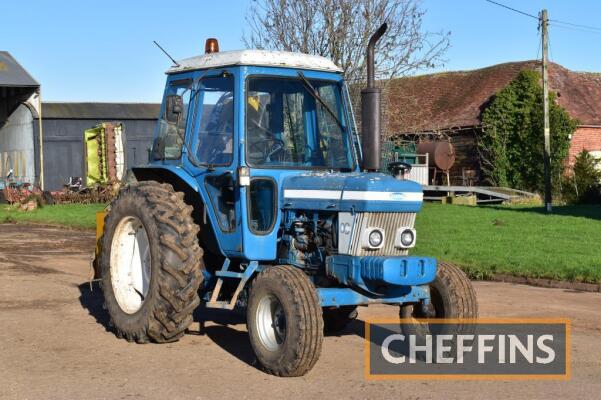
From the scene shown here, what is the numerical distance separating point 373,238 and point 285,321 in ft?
3.15

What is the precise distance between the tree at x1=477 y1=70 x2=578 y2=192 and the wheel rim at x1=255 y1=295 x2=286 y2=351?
3001 cm

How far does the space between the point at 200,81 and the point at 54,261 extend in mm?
8127

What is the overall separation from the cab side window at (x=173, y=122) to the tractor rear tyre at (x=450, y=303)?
2607mm

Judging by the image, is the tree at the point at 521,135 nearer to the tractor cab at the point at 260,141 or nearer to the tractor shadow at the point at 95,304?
the tractor shadow at the point at 95,304

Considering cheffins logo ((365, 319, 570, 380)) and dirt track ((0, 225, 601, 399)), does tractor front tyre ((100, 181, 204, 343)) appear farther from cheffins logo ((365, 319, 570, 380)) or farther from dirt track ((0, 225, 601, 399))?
cheffins logo ((365, 319, 570, 380))

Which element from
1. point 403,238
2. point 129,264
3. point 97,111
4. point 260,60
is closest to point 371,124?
point 403,238

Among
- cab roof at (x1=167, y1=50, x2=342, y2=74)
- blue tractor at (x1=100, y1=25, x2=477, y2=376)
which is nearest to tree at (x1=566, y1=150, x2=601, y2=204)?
blue tractor at (x1=100, y1=25, x2=477, y2=376)

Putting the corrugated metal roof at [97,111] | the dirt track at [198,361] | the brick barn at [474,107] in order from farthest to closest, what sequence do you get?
the corrugated metal roof at [97,111], the brick barn at [474,107], the dirt track at [198,361]

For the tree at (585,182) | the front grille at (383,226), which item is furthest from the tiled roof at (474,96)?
the front grille at (383,226)

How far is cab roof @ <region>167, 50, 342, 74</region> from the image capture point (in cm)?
789

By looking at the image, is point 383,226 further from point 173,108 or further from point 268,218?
point 173,108

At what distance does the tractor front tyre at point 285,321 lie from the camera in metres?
6.63

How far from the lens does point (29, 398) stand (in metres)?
6.32

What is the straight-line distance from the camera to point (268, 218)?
7.75 metres
